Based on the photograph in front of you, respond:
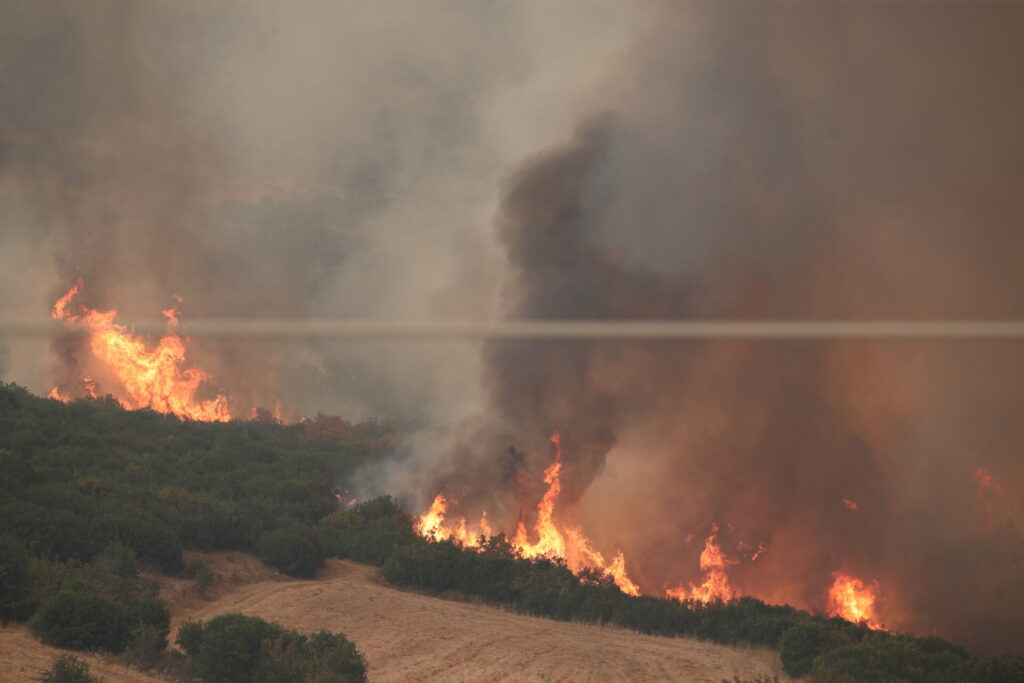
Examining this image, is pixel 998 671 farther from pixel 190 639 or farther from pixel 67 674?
pixel 67 674

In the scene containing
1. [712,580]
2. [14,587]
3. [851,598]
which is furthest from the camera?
[712,580]

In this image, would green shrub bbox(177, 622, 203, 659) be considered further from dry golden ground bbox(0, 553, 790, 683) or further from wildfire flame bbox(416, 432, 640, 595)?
wildfire flame bbox(416, 432, 640, 595)

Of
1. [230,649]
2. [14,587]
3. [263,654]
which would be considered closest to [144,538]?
[14,587]

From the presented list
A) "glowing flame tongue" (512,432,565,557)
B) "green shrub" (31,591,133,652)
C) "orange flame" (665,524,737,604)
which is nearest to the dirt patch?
"green shrub" (31,591,133,652)

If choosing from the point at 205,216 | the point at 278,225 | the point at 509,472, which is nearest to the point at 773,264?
the point at 509,472

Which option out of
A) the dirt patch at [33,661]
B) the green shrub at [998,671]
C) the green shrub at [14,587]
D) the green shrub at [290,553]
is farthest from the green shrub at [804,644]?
the green shrub at [14,587]
